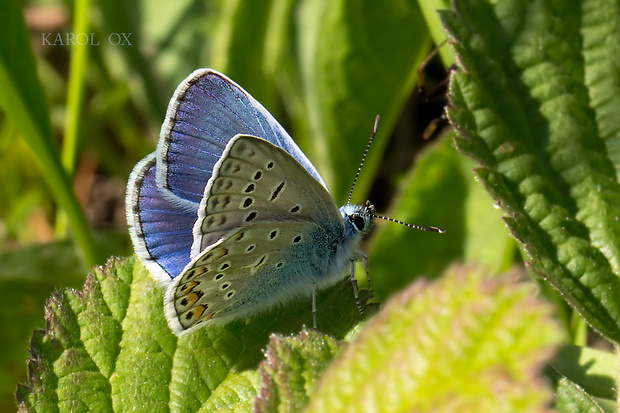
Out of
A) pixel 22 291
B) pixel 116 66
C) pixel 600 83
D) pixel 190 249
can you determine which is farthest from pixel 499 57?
pixel 116 66

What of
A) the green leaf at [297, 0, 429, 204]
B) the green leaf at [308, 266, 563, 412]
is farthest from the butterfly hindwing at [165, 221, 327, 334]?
the green leaf at [297, 0, 429, 204]

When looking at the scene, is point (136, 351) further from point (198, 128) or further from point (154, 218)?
point (198, 128)

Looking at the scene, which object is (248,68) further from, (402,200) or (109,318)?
(109,318)

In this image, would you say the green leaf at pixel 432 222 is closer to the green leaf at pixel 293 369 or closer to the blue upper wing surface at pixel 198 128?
the blue upper wing surface at pixel 198 128

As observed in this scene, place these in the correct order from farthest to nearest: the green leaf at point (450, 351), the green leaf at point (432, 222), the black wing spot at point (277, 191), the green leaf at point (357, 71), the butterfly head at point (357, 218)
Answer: the green leaf at point (357, 71)
the green leaf at point (432, 222)
the butterfly head at point (357, 218)
the black wing spot at point (277, 191)
the green leaf at point (450, 351)

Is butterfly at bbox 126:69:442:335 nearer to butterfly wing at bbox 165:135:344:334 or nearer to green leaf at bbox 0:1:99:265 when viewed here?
butterfly wing at bbox 165:135:344:334

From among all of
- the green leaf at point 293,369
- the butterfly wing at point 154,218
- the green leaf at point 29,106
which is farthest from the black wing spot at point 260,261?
the green leaf at point 29,106

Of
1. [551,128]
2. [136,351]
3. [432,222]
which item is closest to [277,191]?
[136,351]

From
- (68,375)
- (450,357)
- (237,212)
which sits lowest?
(68,375)
